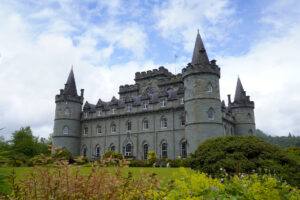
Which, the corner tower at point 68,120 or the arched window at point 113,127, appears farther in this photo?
the corner tower at point 68,120

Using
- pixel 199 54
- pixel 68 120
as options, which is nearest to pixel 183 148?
pixel 199 54

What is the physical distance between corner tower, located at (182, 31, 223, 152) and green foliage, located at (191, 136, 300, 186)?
53.1 ft

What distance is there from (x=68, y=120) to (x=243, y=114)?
92.4ft

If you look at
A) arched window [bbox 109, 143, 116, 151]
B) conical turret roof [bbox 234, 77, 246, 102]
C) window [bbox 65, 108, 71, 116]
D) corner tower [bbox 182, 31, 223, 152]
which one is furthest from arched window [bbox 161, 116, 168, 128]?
window [bbox 65, 108, 71, 116]

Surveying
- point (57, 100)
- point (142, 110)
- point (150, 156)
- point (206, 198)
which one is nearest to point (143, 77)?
point (142, 110)

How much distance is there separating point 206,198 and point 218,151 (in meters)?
7.70

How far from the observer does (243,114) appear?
1537 inches

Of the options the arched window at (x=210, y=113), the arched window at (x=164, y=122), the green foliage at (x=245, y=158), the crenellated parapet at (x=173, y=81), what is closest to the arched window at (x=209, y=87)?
the arched window at (x=210, y=113)

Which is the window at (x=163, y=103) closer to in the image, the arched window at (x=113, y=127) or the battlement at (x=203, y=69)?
the battlement at (x=203, y=69)

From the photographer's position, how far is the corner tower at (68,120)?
131 ft

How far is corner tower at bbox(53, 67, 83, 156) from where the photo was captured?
131 ft

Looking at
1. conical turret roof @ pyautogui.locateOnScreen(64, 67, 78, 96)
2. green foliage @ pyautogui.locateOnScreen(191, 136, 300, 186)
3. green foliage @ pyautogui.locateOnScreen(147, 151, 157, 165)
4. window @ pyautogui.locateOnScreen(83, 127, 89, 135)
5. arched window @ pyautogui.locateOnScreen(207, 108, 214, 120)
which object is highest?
conical turret roof @ pyautogui.locateOnScreen(64, 67, 78, 96)

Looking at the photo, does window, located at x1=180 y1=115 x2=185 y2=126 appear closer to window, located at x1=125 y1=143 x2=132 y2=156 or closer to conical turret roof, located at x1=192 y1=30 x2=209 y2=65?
conical turret roof, located at x1=192 y1=30 x2=209 y2=65

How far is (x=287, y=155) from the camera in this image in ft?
34.5
